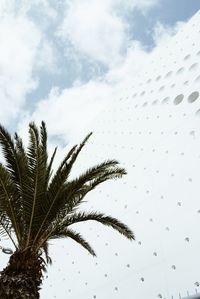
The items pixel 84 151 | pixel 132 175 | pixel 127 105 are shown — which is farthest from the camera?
pixel 84 151

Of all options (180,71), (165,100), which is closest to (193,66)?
(180,71)

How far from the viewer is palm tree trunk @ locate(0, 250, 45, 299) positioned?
7309 mm

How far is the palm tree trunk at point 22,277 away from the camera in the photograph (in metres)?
7.31

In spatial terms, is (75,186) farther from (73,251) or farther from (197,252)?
(73,251)

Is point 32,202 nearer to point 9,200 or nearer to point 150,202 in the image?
point 9,200

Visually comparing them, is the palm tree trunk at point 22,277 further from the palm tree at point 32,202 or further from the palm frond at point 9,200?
the palm frond at point 9,200

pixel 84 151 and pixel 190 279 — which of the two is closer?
pixel 190 279

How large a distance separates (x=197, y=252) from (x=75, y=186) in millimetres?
3408

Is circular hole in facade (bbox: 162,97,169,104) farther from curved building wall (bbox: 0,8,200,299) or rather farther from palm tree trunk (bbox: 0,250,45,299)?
palm tree trunk (bbox: 0,250,45,299)

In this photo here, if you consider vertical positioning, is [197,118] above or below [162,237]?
above

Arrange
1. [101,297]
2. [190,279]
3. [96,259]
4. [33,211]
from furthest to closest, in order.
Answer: [96,259] < [101,297] < [190,279] < [33,211]

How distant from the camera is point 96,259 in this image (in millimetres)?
13000

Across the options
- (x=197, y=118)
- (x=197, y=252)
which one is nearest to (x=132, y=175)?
(x=197, y=118)

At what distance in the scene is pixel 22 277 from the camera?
7457 mm
